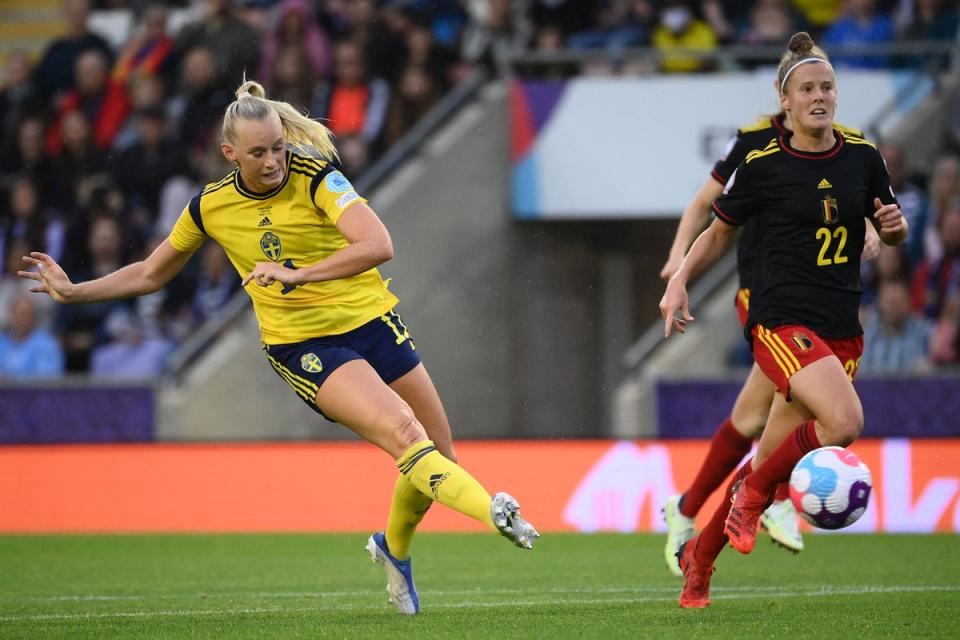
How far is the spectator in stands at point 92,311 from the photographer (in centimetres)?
1438

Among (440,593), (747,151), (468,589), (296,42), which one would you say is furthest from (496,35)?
(440,593)

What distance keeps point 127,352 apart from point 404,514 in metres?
8.31

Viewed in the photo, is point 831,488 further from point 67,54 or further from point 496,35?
point 67,54

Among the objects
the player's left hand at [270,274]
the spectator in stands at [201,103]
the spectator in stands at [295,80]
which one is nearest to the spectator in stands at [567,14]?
the spectator in stands at [295,80]

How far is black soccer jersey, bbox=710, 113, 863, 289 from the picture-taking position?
24.6 ft

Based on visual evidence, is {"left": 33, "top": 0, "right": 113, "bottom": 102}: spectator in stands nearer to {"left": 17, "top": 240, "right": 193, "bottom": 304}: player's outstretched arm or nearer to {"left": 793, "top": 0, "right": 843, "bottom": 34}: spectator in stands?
{"left": 793, "top": 0, "right": 843, "bottom": 34}: spectator in stands

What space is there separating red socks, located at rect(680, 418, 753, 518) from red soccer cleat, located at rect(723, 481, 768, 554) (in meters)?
1.52

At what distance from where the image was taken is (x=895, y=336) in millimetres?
12414

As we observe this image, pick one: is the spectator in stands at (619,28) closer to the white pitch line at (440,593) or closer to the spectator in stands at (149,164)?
the spectator in stands at (149,164)

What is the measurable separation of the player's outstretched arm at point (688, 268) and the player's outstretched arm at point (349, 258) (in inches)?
44.2

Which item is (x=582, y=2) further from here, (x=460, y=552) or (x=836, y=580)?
(x=836, y=580)

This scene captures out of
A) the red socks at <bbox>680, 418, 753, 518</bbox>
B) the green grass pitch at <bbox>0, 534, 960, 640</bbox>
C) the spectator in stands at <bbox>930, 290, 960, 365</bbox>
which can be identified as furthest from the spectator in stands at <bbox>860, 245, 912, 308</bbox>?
the red socks at <bbox>680, 418, 753, 518</bbox>

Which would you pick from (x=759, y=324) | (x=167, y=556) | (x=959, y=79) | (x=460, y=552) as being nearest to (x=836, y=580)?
(x=759, y=324)

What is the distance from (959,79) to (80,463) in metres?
7.90
